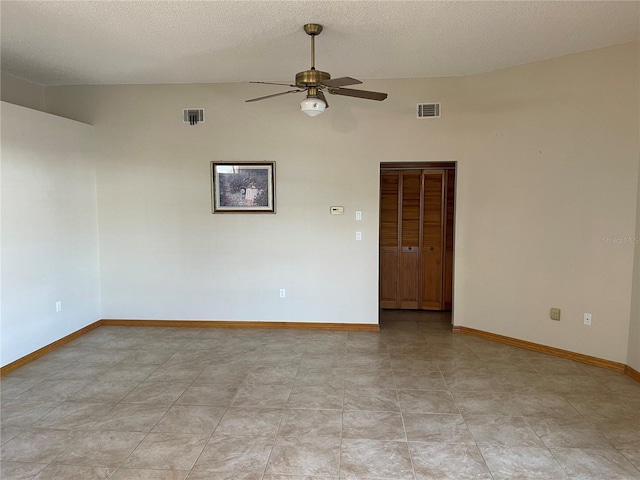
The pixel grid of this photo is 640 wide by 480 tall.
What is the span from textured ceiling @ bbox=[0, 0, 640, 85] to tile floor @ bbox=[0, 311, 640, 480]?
2.81 meters

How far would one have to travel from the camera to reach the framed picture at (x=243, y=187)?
4711 millimetres

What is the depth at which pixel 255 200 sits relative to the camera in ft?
15.6

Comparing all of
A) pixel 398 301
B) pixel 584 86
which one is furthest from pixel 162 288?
pixel 584 86

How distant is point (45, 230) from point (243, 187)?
2022 millimetres

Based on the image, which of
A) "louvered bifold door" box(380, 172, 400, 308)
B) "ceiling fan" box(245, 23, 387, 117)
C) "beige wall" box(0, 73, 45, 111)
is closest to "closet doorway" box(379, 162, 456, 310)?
"louvered bifold door" box(380, 172, 400, 308)

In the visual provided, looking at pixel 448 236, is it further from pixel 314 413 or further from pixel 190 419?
pixel 190 419

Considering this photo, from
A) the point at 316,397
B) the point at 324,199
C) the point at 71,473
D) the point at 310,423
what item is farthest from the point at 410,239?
the point at 71,473

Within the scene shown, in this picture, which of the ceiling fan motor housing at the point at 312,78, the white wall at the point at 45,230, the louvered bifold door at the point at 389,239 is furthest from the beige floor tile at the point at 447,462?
the white wall at the point at 45,230

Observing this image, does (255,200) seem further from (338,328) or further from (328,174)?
(338,328)

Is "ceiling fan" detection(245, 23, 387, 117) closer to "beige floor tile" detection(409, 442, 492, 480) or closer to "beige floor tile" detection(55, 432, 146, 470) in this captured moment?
"beige floor tile" detection(409, 442, 492, 480)

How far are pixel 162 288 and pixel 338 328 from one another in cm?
216

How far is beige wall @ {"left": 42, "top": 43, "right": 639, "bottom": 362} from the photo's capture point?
4.04 meters

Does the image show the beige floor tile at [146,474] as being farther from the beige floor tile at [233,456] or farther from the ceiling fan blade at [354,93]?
the ceiling fan blade at [354,93]

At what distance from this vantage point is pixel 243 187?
15.6ft
